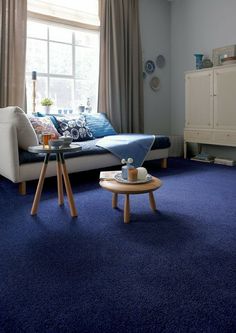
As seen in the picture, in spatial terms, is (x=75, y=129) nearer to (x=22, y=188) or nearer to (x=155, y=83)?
(x=22, y=188)

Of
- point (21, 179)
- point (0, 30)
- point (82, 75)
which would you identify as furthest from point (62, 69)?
point (21, 179)

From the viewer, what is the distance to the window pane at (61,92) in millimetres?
4461

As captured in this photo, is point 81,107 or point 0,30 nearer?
point 0,30

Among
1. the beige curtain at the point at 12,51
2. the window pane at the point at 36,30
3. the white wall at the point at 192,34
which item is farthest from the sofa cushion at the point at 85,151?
the window pane at the point at 36,30

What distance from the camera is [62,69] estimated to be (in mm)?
4508

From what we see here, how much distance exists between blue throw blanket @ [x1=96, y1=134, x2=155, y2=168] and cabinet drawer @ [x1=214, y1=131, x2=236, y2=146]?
123 cm

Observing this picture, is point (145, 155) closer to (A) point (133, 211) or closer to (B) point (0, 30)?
(A) point (133, 211)

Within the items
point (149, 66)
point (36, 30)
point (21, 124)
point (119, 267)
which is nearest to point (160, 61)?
point (149, 66)

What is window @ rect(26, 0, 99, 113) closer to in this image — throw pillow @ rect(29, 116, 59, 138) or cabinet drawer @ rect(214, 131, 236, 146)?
throw pillow @ rect(29, 116, 59, 138)

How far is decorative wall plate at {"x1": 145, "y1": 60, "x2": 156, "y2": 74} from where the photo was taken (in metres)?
5.21

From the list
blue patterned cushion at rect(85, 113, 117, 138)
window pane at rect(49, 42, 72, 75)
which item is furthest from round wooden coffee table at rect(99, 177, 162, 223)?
window pane at rect(49, 42, 72, 75)

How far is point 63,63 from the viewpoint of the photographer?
14.8ft

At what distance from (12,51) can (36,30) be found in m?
0.70

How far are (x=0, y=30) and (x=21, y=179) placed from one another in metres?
1.89
